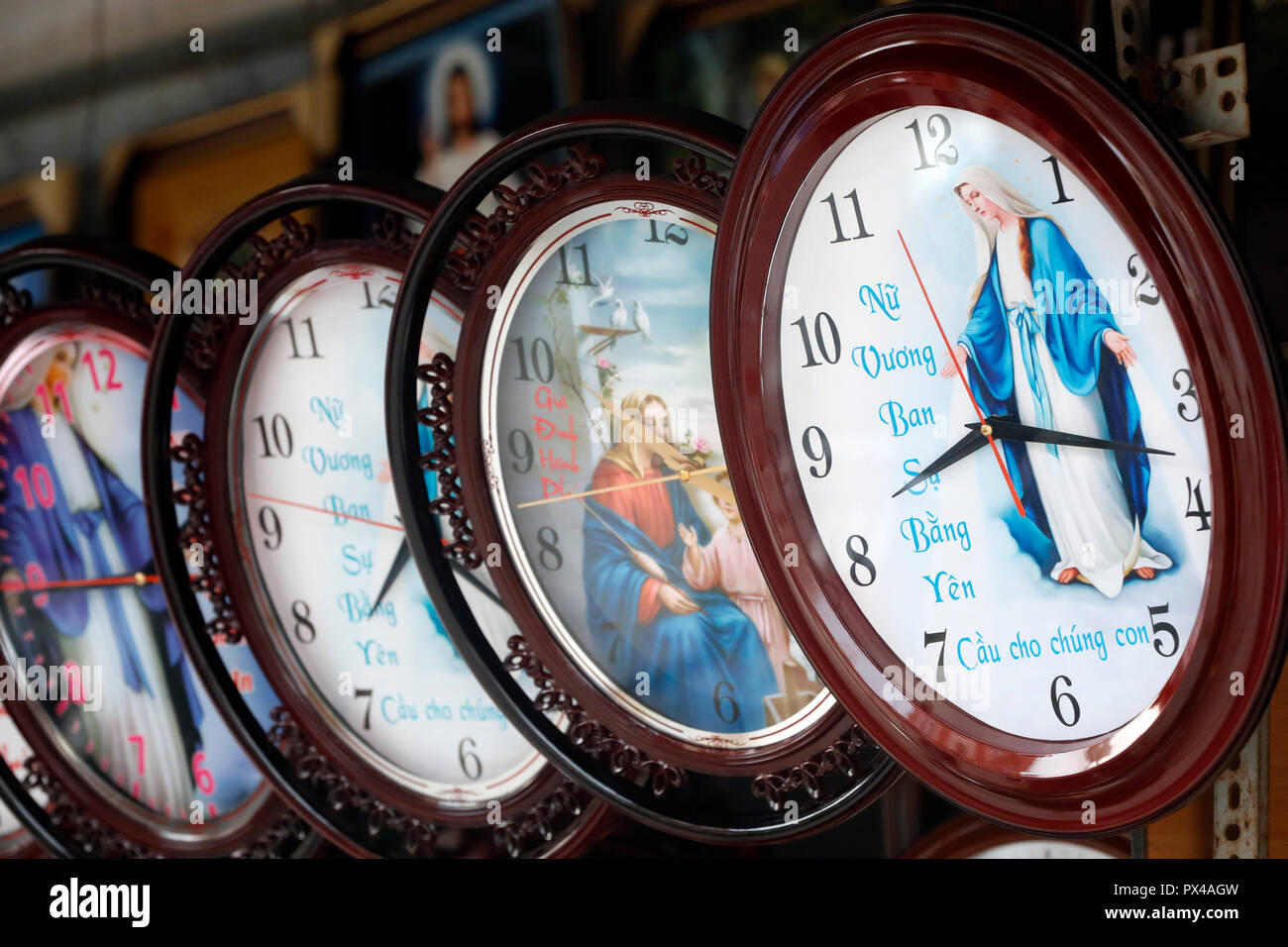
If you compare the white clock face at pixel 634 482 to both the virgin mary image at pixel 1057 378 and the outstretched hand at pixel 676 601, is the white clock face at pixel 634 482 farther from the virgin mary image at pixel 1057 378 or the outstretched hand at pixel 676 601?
the virgin mary image at pixel 1057 378

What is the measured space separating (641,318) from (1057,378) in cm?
40

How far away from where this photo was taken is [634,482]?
1156mm

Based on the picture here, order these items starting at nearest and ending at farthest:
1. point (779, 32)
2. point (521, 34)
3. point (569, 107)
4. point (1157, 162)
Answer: point (1157, 162) < point (569, 107) < point (779, 32) < point (521, 34)

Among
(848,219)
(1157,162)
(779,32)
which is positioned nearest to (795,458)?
(848,219)

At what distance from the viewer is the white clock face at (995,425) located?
0.86m

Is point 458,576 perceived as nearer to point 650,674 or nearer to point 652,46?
point 650,674

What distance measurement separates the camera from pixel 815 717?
1.08 metres

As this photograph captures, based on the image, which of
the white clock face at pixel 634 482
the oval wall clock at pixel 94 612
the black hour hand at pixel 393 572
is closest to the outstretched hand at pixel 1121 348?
the white clock face at pixel 634 482

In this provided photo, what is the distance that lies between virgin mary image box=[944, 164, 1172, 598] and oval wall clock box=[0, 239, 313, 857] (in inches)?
→ 36.7

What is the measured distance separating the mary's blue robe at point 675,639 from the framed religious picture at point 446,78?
0.52m

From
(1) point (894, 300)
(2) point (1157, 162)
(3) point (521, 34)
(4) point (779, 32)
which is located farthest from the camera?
(3) point (521, 34)

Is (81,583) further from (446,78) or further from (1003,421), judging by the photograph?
(1003,421)
